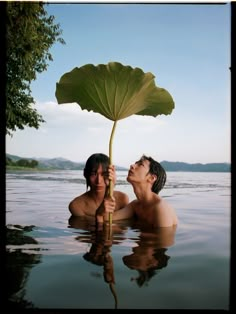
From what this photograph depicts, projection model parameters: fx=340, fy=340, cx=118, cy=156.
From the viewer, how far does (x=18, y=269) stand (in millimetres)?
1727

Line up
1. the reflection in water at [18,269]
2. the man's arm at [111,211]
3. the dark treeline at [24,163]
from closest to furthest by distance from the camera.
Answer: the reflection in water at [18,269], the man's arm at [111,211], the dark treeline at [24,163]

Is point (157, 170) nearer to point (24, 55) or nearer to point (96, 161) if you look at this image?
point (96, 161)

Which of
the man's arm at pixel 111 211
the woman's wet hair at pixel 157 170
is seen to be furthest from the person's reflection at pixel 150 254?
the woman's wet hair at pixel 157 170

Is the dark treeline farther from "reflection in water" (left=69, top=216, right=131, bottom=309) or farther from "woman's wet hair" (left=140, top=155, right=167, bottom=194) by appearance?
"woman's wet hair" (left=140, top=155, right=167, bottom=194)

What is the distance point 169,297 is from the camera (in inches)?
59.9

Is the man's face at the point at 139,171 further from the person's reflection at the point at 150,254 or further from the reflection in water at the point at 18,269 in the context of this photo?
the reflection in water at the point at 18,269

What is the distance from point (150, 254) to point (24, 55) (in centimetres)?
173

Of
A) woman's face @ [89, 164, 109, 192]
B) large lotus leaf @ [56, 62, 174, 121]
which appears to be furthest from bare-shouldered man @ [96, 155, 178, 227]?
large lotus leaf @ [56, 62, 174, 121]

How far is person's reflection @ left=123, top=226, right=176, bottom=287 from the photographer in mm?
1684

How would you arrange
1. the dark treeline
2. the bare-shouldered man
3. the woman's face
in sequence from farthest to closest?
1. the woman's face
2. the bare-shouldered man
3. the dark treeline

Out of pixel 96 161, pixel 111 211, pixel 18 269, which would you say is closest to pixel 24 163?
pixel 96 161

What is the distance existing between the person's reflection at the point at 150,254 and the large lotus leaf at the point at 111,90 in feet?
2.68

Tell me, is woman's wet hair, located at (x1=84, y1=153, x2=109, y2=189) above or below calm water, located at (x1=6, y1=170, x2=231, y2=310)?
above

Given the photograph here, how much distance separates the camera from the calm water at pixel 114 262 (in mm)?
1512
